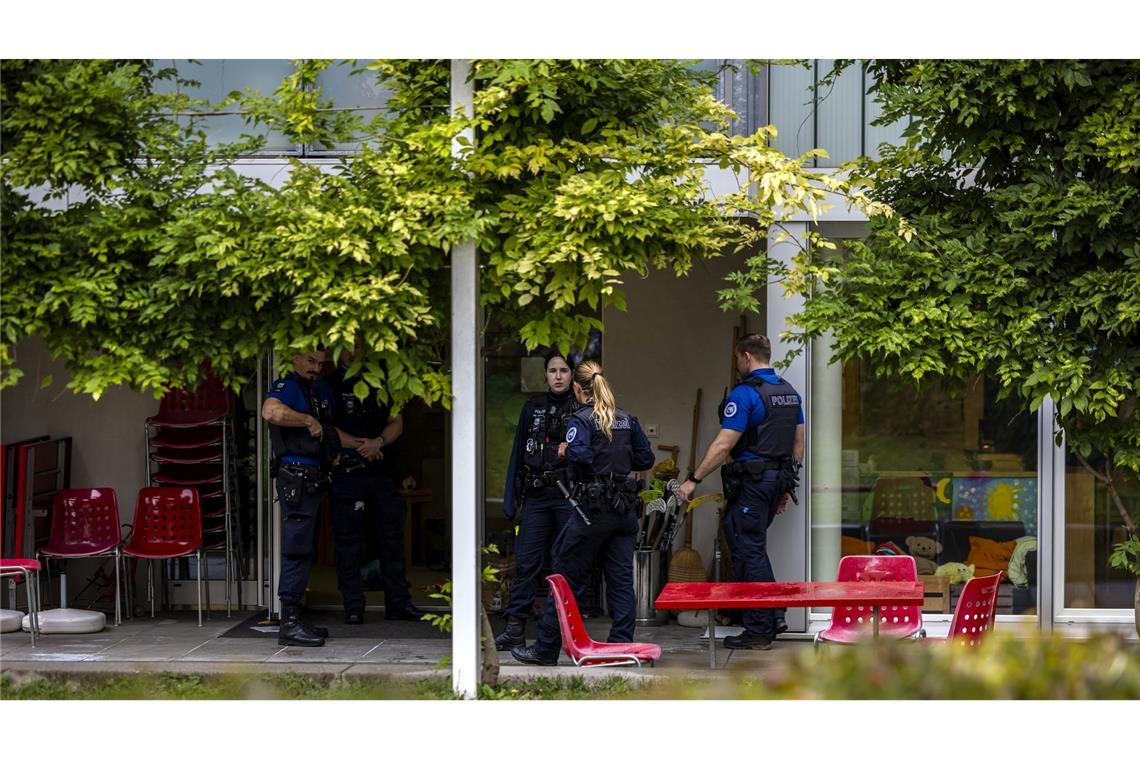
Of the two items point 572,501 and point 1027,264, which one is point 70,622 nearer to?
point 572,501

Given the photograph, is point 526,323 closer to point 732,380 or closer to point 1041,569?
point 732,380

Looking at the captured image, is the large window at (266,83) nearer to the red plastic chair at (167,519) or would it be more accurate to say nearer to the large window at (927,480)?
the red plastic chair at (167,519)

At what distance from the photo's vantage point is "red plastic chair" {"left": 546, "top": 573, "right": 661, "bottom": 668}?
272 inches

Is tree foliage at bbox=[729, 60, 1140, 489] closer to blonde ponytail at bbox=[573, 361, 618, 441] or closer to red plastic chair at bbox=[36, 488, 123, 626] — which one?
blonde ponytail at bbox=[573, 361, 618, 441]

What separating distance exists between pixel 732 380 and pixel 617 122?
3.57 m

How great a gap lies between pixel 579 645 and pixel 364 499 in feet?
7.98

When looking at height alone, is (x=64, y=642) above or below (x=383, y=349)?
below

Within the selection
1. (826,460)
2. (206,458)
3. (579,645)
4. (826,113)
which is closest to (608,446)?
(579,645)

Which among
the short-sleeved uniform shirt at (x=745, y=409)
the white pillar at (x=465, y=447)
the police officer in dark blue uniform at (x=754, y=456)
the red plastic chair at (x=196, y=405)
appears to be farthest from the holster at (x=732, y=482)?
the red plastic chair at (x=196, y=405)

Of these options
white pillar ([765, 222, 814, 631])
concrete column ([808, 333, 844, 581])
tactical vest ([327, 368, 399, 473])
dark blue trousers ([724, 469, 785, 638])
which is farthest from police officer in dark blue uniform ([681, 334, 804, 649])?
tactical vest ([327, 368, 399, 473])

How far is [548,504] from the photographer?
8102 millimetres

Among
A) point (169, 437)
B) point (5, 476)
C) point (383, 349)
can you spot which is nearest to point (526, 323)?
point (383, 349)

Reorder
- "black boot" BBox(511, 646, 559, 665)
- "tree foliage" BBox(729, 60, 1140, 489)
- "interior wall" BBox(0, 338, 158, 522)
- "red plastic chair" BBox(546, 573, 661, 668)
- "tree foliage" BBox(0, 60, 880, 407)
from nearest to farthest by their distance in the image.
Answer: "tree foliage" BBox(0, 60, 880, 407) < "tree foliage" BBox(729, 60, 1140, 489) < "red plastic chair" BBox(546, 573, 661, 668) < "black boot" BBox(511, 646, 559, 665) < "interior wall" BBox(0, 338, 158, 522)

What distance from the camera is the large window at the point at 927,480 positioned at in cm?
884
